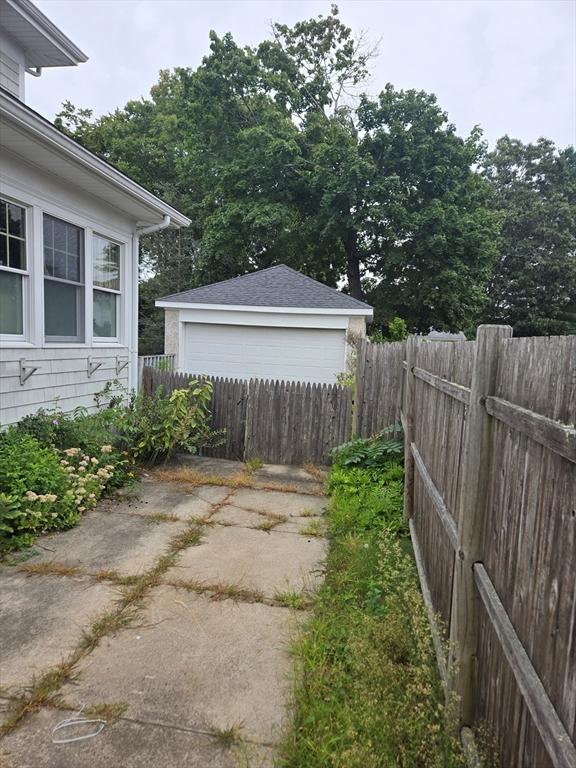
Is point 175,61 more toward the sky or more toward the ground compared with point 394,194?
more toward the sky

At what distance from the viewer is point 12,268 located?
5.04 m

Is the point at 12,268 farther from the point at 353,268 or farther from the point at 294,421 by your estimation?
the point at 353,268

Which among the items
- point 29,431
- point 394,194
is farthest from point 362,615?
point 394,194

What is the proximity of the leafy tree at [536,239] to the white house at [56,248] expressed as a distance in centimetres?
2182

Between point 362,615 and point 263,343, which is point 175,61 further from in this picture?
point 362,615

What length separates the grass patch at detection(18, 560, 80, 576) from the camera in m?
3.40

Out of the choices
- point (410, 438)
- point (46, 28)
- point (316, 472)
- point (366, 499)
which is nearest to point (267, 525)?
point (366, 499)

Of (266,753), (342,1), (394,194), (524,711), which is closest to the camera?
(524,711)

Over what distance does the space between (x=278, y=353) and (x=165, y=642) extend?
341 inches

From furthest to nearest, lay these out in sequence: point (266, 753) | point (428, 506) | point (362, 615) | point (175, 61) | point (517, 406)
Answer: point (175, 61) → point (428, 506) → point (362, 615) → point (266, 753) → point (517, 406)

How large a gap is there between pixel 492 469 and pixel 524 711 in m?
0.72

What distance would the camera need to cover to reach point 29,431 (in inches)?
201

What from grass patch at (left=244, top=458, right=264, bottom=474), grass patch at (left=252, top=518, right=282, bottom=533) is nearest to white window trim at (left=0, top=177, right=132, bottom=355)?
grass patch at (left=244, top=458, right=264, bottom=474)

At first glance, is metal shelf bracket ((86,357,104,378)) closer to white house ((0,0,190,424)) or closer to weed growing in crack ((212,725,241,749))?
white house ((0,0,190,424))
